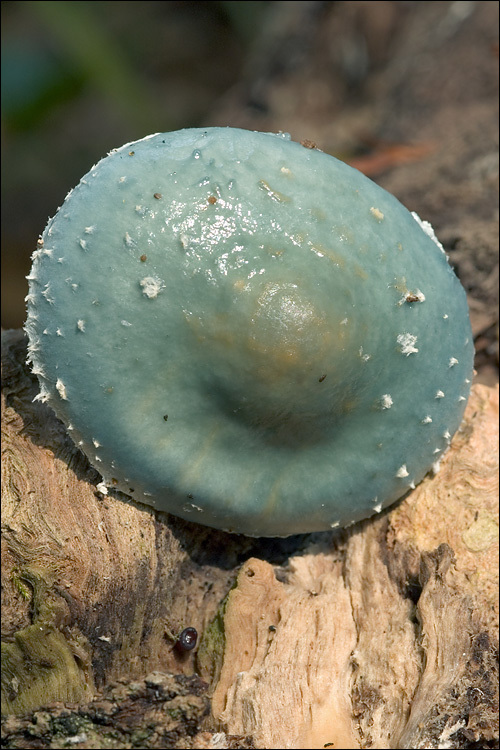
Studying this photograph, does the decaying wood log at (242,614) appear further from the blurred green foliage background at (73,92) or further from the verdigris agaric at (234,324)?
the blurred green foliage background at (73,92)

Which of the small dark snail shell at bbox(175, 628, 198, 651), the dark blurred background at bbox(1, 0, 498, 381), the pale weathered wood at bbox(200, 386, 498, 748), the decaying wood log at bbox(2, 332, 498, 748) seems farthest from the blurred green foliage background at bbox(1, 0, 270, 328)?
the pale weathered wood at bbox(200, 386, 498, 748)

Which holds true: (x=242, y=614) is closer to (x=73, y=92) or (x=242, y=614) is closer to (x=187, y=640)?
(x=187, y=640)

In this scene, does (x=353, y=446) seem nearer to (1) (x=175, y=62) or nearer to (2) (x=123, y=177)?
(2) (x=123, y=177)

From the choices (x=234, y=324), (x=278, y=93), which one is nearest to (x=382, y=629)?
(x=234, y=324)

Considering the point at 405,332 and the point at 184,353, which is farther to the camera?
the point at 405,332

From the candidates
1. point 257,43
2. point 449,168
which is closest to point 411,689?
point 449,168

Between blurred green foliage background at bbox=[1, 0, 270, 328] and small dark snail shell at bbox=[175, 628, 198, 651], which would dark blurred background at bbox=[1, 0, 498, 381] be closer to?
blurred green foliage background at bbox=[1, 0, 270, 328]

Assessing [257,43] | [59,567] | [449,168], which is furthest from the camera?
[257,43]

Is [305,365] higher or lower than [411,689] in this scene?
higher

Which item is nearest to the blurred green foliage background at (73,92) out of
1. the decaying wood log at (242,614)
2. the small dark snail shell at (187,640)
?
the decaying wood log at (242,614)
